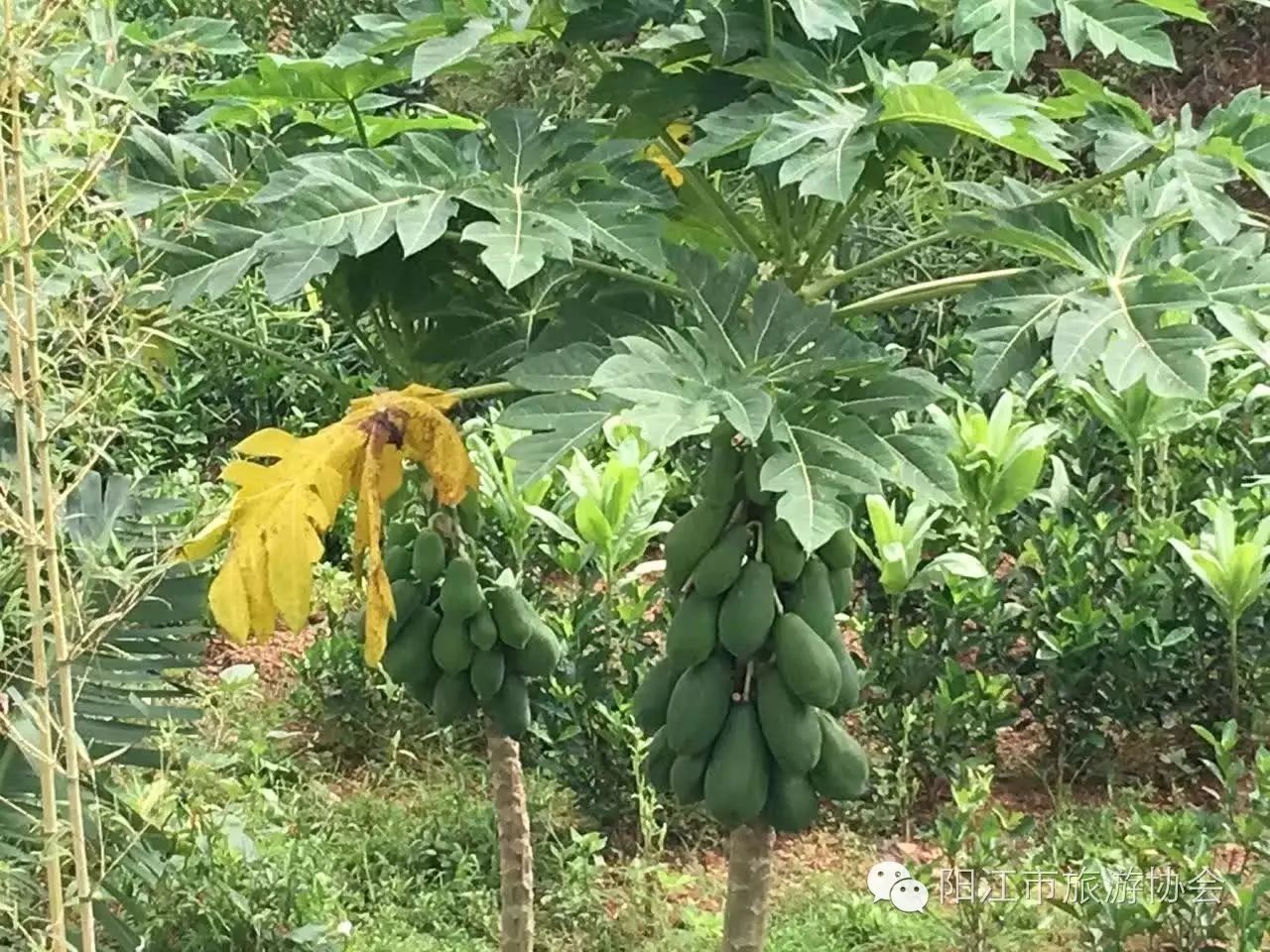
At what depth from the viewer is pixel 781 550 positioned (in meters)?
1.38

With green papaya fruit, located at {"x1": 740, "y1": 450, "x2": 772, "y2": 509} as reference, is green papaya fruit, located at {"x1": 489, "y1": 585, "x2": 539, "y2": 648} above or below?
below

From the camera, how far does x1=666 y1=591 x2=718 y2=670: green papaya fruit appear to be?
1415 mm

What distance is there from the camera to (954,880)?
2.03 meters

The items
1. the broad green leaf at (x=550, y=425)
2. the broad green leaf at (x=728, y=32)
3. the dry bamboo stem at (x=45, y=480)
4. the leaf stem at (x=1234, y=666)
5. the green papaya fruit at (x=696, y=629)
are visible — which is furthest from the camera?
the leaf stem at (x=1234, y=666)

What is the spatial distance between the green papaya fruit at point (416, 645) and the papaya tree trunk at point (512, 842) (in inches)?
5.0

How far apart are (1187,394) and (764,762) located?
55cm

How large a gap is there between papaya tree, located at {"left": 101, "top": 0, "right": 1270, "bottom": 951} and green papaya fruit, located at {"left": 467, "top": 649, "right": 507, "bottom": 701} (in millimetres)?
206

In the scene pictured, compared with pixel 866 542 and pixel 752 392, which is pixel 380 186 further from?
pixel 866 542

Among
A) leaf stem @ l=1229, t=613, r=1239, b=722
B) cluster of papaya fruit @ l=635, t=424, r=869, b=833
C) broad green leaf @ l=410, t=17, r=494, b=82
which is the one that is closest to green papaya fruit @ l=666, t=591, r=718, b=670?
cluster of papaya fruit @ l=635, t=424, r=869, b=833

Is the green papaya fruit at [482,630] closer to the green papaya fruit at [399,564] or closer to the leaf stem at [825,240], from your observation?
the green papaya fruit at [399,564]

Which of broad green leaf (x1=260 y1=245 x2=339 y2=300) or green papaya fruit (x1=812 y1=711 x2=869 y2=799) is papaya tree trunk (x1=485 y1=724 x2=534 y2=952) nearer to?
green papaya fruit (x1=812 y1=711 x2=869 y2=799)

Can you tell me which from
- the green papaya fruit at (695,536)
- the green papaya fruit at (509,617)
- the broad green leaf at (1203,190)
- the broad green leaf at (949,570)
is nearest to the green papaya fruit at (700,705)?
the green papaya fruit at (695,536)

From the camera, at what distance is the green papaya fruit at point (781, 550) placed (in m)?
1.37

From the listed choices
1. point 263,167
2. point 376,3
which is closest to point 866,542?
point 263,167
